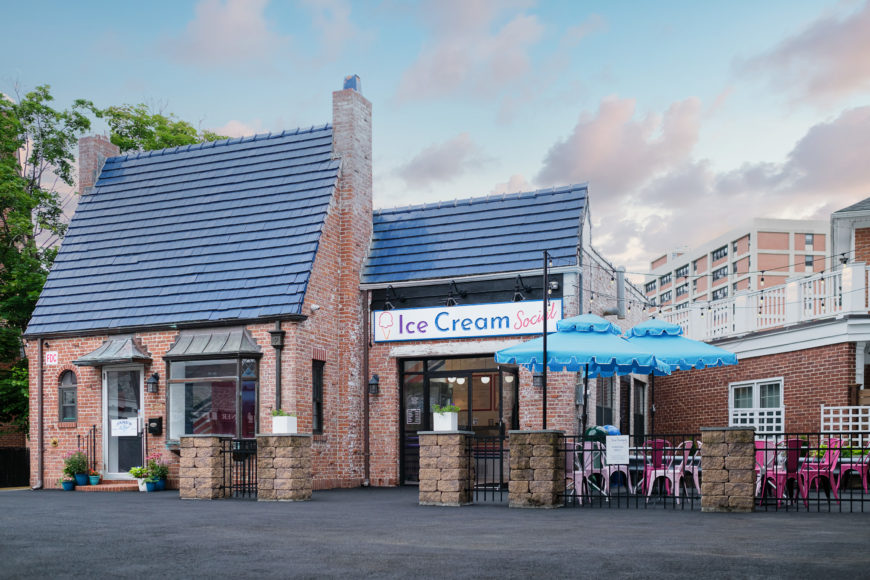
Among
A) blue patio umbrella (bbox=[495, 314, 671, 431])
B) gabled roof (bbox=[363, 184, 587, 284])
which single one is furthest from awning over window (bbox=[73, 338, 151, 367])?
A: blue patio umbrella (bbox=[495, 314, 671, 431])

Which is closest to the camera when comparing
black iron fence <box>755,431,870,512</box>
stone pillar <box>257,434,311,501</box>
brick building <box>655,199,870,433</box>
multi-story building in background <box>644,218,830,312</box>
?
black iron fence <box>755,431,870,512</box>

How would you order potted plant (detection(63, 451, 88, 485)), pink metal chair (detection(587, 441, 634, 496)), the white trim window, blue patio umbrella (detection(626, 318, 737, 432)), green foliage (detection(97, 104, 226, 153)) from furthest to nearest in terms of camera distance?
green foliage (detection(97, 104, 226, 153)), the white trim window, potted plant (detection(63, 451, 88, 485)), blue patio umbrella (detection(626, 318, 737, 432)), pink metal chair (detection(587, 441, 634, 496))

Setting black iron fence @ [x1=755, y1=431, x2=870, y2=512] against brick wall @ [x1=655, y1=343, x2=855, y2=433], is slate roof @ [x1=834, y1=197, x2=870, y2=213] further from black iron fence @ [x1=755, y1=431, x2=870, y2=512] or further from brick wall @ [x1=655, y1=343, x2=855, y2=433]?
black iron fence @ [x1=755, y1=431, x2=870, y2=512]

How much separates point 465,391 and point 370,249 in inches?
148

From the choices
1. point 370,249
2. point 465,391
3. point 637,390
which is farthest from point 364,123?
point 637,390

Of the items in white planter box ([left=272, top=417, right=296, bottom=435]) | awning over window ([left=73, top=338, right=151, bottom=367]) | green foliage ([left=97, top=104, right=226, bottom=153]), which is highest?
green foliage ([left=97, top=104, right=226, bottom=153])

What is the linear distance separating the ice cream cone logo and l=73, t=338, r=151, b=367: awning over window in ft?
15.3

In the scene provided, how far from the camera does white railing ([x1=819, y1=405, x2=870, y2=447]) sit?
17.4 m

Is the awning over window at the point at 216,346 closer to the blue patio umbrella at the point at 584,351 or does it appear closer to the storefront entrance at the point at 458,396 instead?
the storefront entrance at the point at 458,396

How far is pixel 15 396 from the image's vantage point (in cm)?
2314

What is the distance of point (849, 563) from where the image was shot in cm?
700

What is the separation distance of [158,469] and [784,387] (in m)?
13.0

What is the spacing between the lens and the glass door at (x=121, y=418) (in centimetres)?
1834

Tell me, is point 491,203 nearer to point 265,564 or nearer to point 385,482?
point 385,482
